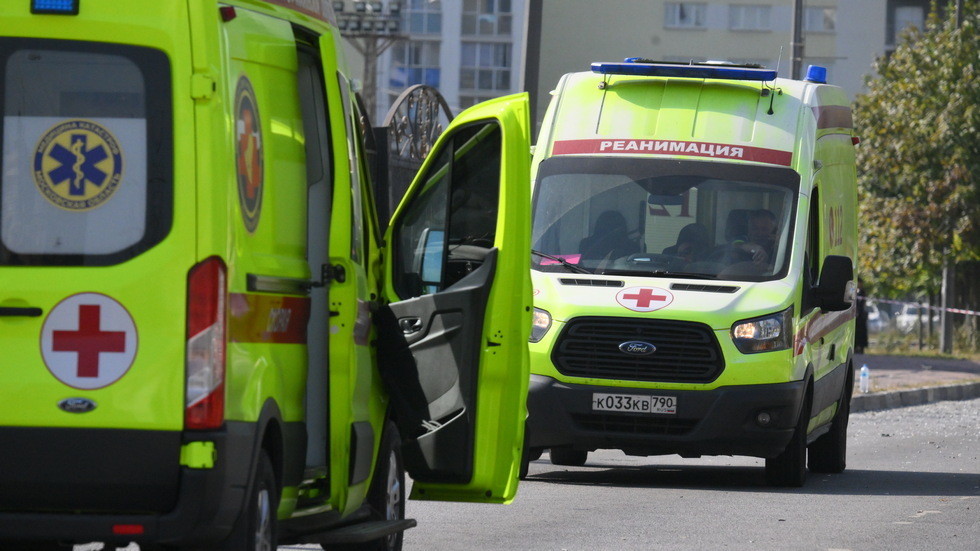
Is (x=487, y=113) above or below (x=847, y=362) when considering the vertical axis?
above

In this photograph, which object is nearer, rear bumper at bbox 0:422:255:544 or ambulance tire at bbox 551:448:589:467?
rear bumper at bbox 0:422:255:544

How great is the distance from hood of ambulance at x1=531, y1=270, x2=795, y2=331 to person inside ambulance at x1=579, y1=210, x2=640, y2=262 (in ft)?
0.80

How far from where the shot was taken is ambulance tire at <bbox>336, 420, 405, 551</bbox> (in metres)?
7.76

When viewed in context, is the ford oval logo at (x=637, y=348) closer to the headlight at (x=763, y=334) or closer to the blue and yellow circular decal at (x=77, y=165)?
the headlight at (x=763, y=334)

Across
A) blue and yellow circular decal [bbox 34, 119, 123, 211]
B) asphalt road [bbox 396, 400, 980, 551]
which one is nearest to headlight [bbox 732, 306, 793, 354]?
asphalt road [bbox 396, 400, 980, 551]

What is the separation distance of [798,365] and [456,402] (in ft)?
15.8

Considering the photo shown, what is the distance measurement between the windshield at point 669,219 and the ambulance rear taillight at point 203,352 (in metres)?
6.73

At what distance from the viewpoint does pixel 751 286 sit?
11945mm

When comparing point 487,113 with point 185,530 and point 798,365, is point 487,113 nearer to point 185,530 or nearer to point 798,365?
point 185,530

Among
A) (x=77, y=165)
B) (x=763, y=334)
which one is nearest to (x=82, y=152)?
(x=77, y=165)

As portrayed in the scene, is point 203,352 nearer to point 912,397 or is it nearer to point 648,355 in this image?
point 648,355

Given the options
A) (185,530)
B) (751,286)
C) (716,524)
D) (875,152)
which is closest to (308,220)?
(185,530)

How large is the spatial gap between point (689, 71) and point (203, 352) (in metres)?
7.59

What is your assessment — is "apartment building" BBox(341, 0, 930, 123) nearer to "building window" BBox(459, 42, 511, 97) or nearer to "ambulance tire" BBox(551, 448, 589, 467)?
"building window" BBox(459, 42, 511, 97)
